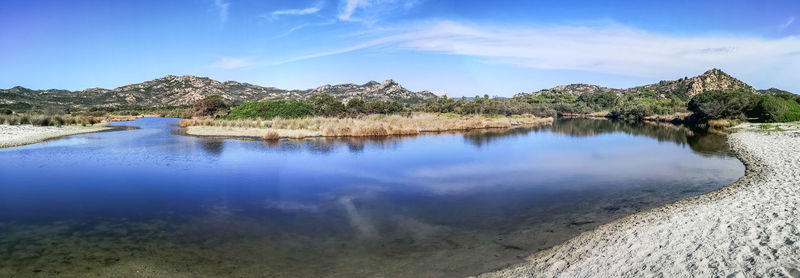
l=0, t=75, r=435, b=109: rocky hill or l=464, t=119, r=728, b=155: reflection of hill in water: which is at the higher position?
l=0, t=75, r=435, b=109: rocky hill

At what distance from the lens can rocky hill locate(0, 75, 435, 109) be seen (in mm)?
116250

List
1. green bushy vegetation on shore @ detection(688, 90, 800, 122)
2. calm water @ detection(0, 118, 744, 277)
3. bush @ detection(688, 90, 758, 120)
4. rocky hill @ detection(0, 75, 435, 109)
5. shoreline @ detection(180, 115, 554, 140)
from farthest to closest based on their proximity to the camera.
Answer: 1. rocky hill @ detection(0, 75, 435, 109)
2. bush @ detection(688, 90, 758, 120)
3. green bushy vegetation on shore @ detection(688, 90, 800, 122)
4. shoreline @ detection(180, 115, 554, 140)
5. calm water @ detection(0, 118, 744, 277)

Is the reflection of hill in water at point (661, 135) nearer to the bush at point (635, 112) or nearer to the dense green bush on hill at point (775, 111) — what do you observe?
the dense green bush on hill at point (775, 111)

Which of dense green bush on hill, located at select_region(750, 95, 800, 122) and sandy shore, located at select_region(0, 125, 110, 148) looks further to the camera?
dense green bush on hill, located at select_region(750, 95, 800, 122)

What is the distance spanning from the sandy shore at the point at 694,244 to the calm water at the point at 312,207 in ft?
2.96

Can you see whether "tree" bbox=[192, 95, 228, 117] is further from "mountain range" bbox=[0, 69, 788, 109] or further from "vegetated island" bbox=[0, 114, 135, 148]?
"mountain range" bbox=[0, 69, 788, 109]

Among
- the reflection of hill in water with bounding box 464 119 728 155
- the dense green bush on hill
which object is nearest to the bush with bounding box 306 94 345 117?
the reflection of hill in water with bounding box 464 119 728 155

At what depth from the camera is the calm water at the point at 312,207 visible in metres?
8.84

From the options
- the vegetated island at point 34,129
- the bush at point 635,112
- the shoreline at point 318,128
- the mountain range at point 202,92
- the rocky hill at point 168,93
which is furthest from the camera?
the mountain range at point 202,92

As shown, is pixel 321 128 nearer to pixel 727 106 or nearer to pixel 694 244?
pixel 694 244

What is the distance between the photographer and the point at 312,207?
530 inches

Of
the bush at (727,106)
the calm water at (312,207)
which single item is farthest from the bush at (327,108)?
the bush at (727,106)

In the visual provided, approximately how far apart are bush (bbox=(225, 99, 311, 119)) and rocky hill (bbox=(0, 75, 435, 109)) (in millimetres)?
68721

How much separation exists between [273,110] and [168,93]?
10746 centimetres
